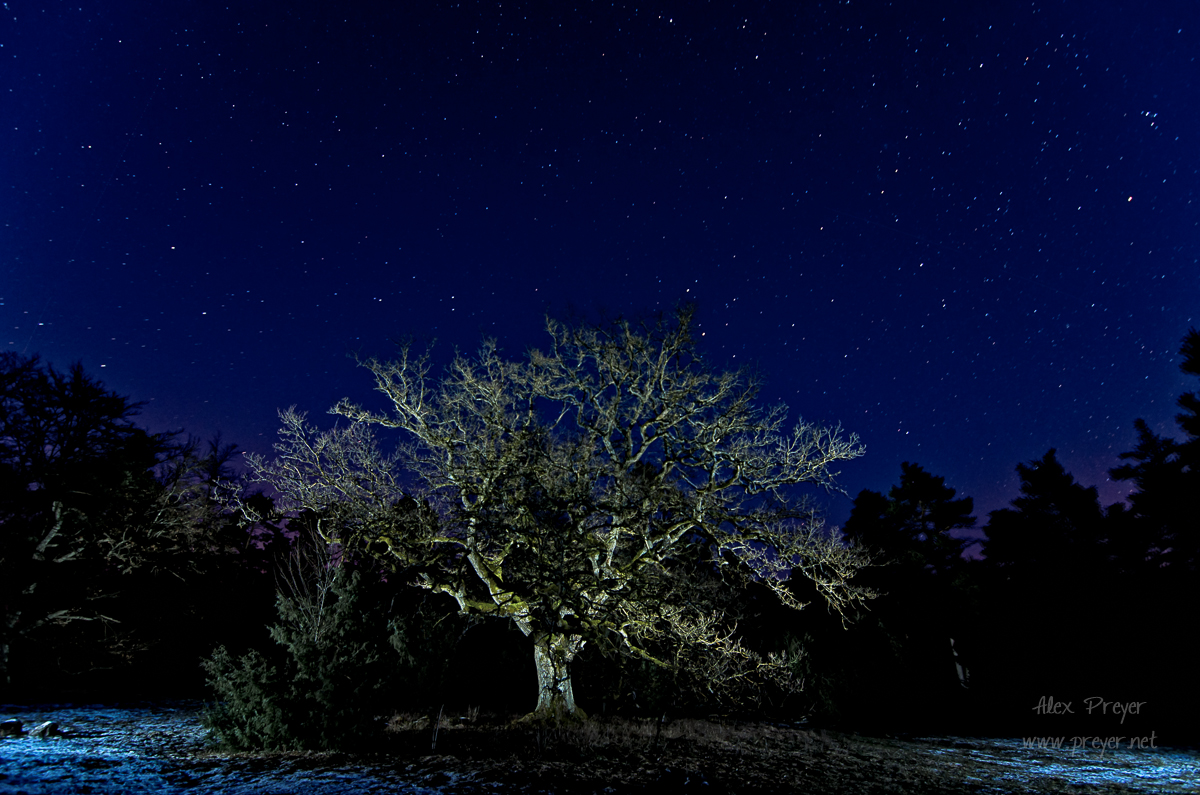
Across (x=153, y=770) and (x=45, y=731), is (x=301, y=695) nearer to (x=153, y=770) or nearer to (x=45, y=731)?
(x=153, y=770)

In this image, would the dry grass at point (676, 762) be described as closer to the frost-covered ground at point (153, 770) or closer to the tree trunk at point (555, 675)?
the tree trunk at point (555, 675)

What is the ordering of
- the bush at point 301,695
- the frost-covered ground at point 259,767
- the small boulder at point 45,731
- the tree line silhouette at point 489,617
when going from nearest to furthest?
the frost-covered ground at point 259,767 → the bush at point 301,695 → the small boulder at point 45,731 → the tree line silhouette at point 489,617

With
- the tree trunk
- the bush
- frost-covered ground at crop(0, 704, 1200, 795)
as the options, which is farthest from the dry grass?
the bush

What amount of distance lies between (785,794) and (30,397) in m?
21.8

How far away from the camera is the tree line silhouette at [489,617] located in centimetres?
1266

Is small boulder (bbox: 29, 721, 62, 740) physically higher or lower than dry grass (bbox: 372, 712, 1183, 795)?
lower

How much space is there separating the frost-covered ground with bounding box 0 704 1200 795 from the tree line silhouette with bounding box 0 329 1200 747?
→ 1.08 metres

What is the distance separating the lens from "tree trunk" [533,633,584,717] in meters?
12.7

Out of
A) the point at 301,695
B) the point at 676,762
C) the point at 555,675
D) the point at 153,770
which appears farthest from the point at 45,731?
the point at 676,762

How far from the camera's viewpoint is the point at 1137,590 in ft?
82.0

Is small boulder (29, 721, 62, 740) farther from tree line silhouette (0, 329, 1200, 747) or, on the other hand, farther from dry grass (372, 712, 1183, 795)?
dry grass (372, 712, 1183, 795)

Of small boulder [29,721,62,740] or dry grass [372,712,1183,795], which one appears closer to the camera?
dry grass [372,712,1183,795]

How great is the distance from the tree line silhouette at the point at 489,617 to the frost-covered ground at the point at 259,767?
3.53 ft

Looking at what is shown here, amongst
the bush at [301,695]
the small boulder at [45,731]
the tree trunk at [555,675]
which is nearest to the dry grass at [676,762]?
the tree trunk at [555,675]
